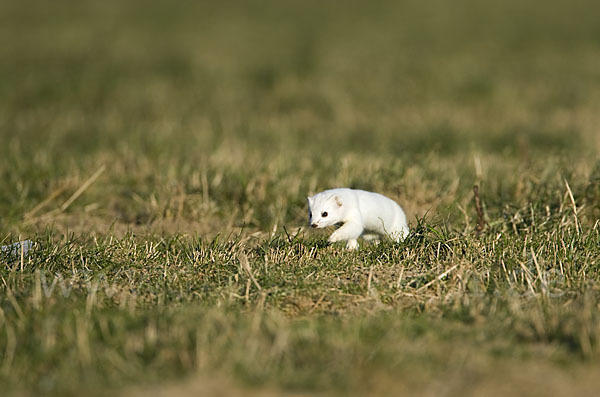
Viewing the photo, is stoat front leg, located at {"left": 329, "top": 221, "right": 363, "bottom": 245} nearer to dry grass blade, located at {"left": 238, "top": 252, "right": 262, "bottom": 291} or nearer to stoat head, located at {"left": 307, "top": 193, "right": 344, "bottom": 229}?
stoat head, located at {"left": 307, "top": 193, "right": 344, "bottom": 229}

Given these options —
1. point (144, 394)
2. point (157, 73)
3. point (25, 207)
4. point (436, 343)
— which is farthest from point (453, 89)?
point (144, 394)

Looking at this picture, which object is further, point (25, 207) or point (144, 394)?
point (25, 207)

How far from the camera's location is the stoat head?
4473 millimetres

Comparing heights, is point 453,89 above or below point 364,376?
above

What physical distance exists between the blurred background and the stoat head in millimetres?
1019

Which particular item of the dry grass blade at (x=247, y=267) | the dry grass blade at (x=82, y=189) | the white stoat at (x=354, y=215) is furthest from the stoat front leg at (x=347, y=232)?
the dry grass blade at (x=82, y=189)

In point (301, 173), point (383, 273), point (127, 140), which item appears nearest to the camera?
point (383, 273)

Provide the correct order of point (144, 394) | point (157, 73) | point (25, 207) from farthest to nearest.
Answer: point (157, 73), point (25, 207), point (144, 394)

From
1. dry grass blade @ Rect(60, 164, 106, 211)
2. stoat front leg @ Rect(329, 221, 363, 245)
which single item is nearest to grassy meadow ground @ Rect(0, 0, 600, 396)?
dry grass blade @ Rect(60, 164, 106, 211)

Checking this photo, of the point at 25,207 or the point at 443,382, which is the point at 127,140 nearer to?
the point at 25,207

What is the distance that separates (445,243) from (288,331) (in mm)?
1558

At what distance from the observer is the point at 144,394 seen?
2754mm

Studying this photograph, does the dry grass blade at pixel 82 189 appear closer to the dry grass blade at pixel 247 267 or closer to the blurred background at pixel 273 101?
the blurred background at pixel 273 101

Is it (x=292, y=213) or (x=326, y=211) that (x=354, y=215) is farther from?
(x=292, y=213)
